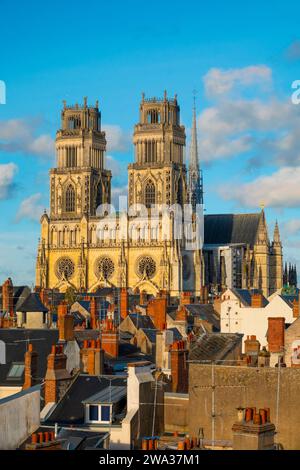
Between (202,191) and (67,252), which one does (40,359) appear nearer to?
(67,252)

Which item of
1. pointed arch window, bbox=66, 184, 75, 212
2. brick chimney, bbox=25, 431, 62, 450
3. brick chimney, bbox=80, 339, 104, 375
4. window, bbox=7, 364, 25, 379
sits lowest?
brick chimney, bbox=25, 431, 62, 450

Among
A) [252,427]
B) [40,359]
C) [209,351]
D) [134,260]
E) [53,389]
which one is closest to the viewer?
[252,427]

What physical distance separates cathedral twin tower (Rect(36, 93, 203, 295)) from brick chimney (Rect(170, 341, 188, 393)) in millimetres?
85076

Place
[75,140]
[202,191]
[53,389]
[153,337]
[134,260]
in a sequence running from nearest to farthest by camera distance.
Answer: [53,389] → [153,337] → [134,260] → [75,140] → [202,191]

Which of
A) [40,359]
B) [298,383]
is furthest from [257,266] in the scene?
[298,383]

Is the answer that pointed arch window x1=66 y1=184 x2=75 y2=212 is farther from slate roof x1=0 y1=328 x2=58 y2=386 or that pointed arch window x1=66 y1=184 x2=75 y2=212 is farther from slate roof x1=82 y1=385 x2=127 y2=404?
slate roof x1=82 y1=385 x2=127 y2=404

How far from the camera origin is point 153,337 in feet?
129

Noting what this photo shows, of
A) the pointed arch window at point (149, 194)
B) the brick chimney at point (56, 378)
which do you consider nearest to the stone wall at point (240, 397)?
the brick chimney at point (56, 378)

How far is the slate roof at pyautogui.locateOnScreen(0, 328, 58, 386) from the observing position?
1131 inches

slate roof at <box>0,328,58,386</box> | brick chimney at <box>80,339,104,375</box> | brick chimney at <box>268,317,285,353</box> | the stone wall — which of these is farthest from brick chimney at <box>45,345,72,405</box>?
brick chimney at <box>268,317,285,353</box>

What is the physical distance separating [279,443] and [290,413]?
2.40 feet

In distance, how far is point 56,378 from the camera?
24469 millimetres

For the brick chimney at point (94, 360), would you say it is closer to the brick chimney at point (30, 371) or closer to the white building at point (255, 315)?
the brick chimney at point (30, 371)

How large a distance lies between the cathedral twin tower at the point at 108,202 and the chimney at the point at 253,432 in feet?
309
